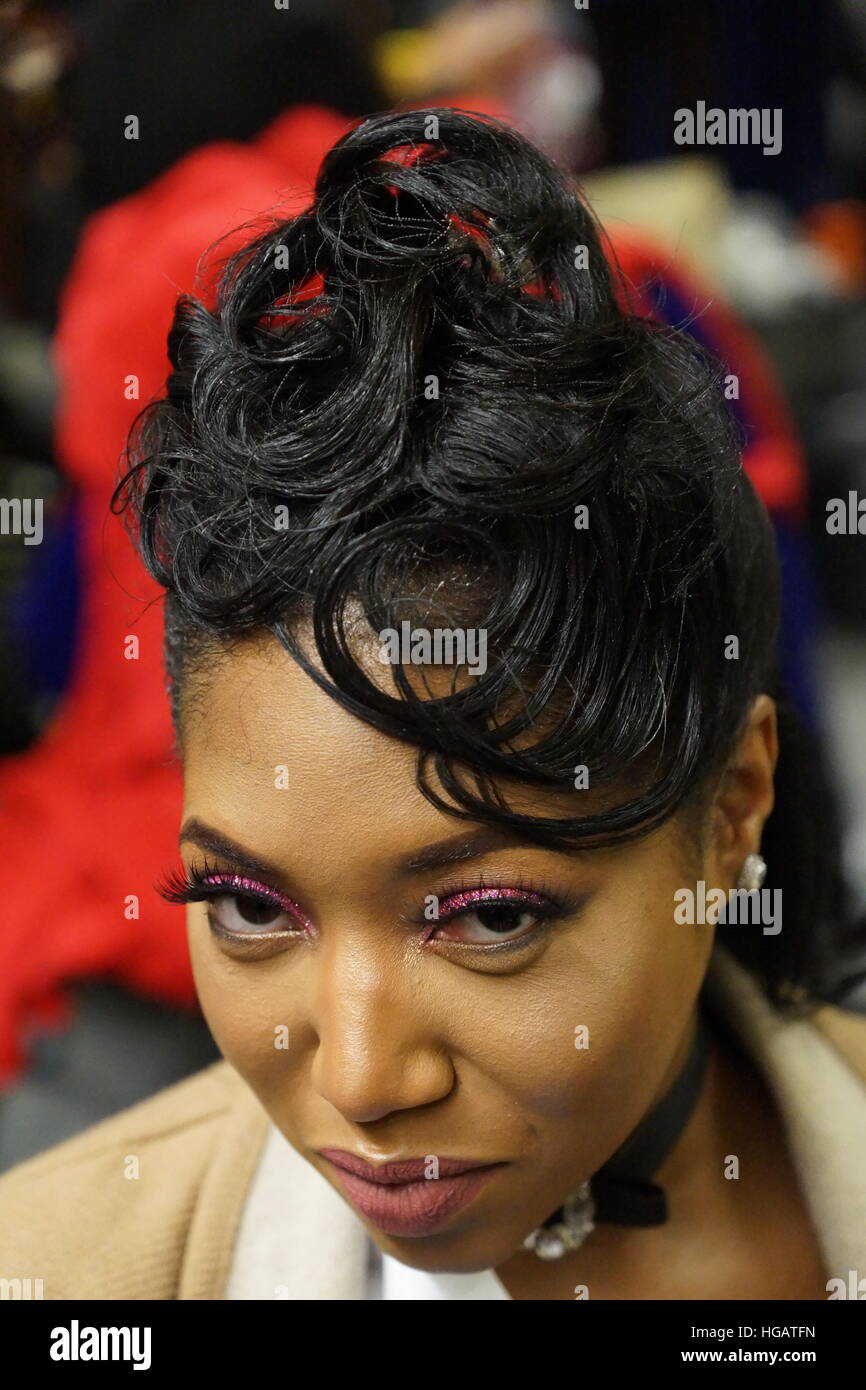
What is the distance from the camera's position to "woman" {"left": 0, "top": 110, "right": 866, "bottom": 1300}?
2.30 ft

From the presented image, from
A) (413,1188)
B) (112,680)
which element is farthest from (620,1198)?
(112,680)

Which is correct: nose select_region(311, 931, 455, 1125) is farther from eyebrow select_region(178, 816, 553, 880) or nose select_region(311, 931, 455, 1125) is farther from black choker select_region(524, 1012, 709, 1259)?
black choker select_region(524, 1012, 709, 1259)

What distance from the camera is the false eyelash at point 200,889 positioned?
29.5 inches

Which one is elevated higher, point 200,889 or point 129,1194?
point 200,889

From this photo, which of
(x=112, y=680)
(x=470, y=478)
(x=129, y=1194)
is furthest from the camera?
(x=112, y=680)

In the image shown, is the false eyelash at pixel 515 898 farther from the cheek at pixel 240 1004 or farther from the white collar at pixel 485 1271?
the white collar at pixel 485 1271

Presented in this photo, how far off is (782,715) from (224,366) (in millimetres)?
439

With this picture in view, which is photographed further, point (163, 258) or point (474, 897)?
point (163, 258)

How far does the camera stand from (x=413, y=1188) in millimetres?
772

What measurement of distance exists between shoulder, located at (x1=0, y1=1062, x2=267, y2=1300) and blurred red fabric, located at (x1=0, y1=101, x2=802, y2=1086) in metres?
0.33

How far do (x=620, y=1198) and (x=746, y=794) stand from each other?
0.97 ft

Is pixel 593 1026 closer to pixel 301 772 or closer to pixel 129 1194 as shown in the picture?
pixel 301 772

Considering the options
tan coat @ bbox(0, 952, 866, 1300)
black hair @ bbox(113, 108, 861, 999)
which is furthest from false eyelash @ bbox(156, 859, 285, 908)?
tan coat @ bbox(0, 952, 866, 1300)
